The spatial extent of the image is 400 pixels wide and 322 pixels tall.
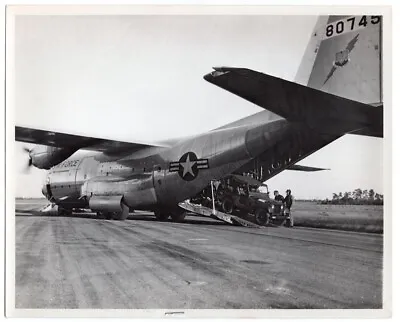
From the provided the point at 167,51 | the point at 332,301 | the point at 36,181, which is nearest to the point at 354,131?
the point at 332,301

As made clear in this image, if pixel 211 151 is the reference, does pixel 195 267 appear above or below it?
below

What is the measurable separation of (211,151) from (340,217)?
2.77 feet

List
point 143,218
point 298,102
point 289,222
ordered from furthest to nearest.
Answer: point 143,218 < point 289,222 < point 298,102

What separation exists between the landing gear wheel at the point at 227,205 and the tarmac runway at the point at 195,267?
0.09 metres

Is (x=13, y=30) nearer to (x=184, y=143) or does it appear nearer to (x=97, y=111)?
(x=97, y=111)

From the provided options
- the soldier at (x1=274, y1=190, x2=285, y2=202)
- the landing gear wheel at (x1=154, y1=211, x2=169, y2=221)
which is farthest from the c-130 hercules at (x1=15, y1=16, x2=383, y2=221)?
the soldier at (x1=274, y1=190, x2=285, y2=202)

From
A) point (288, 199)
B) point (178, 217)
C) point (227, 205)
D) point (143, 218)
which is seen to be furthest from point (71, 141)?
point (288, 199)

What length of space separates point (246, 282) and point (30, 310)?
4.14 ft

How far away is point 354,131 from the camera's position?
2.76 meters

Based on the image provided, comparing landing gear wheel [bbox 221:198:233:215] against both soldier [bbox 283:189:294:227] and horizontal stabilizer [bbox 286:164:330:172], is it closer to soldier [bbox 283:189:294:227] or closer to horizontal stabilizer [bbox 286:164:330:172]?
soldier [bbox 283:189:294:227]

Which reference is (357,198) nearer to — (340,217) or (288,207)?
(340,217)

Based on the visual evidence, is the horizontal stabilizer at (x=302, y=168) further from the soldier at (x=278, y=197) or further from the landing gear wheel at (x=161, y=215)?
the landing gear wheel at (x=161, y=215)

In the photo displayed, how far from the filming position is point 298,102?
270cm

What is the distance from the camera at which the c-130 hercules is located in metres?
2.71
